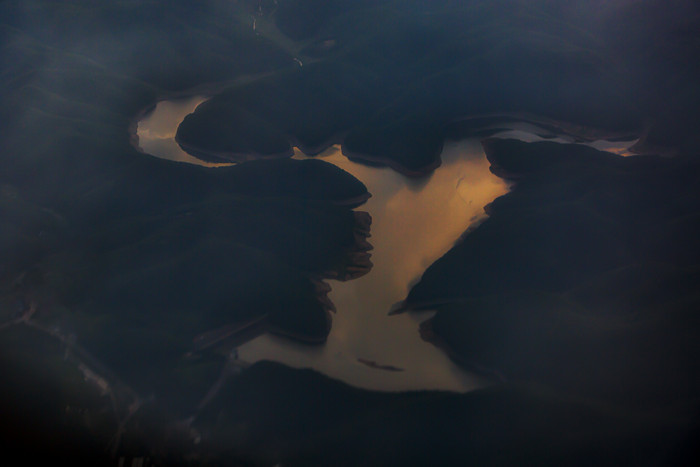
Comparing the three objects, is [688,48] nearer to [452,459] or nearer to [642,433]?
[642,433]

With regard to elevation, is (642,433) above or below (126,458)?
above

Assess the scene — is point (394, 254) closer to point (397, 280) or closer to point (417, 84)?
point (397, 280)

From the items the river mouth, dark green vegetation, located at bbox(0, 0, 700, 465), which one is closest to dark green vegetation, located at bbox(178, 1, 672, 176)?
dark green vegetation, located at bbox(0, 0, 700, 465)

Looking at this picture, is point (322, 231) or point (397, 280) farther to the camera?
point (322, 231)

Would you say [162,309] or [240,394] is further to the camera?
[162,309]

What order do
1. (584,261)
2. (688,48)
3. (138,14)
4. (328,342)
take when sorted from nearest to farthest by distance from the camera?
(328,342)
(584,261)
(688,48)
(138,14)

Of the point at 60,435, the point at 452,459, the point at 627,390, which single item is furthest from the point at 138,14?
the point at 627,390

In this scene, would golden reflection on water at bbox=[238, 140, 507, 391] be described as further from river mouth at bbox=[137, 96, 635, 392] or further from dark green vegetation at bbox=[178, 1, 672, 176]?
dark green vegetation at bbox=[178, 1, 672, 176]

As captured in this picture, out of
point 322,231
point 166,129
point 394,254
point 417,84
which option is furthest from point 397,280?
point 166,129
